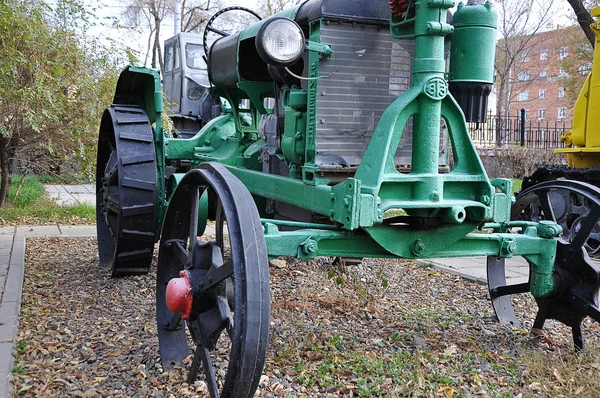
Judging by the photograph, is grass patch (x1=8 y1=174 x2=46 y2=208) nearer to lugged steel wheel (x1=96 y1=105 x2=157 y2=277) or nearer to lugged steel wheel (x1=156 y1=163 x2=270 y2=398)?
lugged steel wheel (x1=96 y1=105 x2=157 y2=277)

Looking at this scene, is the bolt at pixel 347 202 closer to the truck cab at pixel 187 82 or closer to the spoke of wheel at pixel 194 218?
the spoke of wheel at pixel 194 218

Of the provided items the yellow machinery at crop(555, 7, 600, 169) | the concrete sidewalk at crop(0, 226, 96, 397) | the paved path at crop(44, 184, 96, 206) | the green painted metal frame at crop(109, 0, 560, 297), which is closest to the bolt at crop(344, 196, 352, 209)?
the green painted metal frame at crop(109, 0, 560, 297)

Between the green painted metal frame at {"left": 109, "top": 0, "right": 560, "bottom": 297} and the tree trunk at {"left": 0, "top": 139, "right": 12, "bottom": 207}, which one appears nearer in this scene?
the green painted metal frame at {"left": 109, "top": 0, "right": 560, "bottom": 297}

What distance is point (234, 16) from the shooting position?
25562 millimetres

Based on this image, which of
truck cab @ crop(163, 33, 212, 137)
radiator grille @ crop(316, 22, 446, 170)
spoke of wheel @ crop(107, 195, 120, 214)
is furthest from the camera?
truck cab @ crop(163, 33, 212, 137)

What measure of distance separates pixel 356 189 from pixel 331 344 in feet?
3.92

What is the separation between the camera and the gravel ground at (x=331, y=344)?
10.5 feet

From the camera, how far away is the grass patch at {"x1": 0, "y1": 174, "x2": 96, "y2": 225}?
8586 mm

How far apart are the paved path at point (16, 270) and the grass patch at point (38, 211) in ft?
2.10

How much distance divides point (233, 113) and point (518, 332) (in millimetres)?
2842

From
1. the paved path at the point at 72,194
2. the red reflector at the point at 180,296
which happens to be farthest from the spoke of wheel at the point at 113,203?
the paved path at the point at 72,194

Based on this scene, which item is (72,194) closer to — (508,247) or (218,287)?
(218,287)

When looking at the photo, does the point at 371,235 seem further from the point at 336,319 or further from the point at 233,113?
the point at 233,113

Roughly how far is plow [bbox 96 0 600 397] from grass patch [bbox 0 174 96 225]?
4.61 meters
